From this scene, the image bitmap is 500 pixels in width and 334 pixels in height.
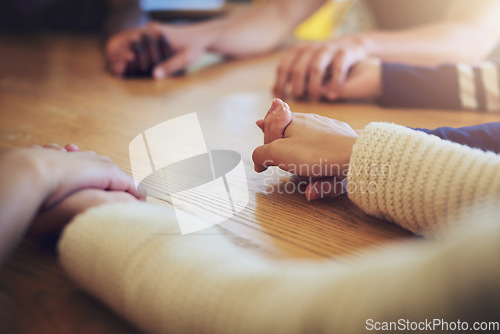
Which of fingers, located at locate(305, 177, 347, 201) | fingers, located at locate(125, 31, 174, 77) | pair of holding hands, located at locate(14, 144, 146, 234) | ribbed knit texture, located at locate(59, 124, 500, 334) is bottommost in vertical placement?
fingers, located at locate(305, 177, 347, 201)

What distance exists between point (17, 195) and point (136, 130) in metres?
0.48

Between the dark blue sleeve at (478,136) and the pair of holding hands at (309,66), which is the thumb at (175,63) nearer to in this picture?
the pair of holding hands at (309,66)

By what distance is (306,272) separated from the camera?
32cm

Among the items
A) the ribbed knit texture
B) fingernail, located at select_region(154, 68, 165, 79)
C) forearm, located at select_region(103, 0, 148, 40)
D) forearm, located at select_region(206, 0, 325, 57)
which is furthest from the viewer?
forearm, located at select_region(103, 0, 148, 40)

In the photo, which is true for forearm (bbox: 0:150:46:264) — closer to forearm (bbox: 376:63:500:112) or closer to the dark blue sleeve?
the dark blue sleeve

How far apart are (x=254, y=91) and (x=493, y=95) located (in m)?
0.58

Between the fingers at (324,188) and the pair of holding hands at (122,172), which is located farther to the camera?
the fingers at (324,188)

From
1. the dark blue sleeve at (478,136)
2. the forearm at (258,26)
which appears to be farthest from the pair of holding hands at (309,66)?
the dark blue sleeve at (478,136)

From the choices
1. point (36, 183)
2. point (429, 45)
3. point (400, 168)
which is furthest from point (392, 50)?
point (36, 183)

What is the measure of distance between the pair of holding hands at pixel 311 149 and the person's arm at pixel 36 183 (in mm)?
216

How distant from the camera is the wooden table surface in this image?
365mm

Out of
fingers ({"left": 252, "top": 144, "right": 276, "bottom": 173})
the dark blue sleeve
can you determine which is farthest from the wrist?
the dark blue sleeve

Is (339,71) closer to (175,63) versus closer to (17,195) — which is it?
(175,63)

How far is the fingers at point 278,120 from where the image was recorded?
56 centimetres
